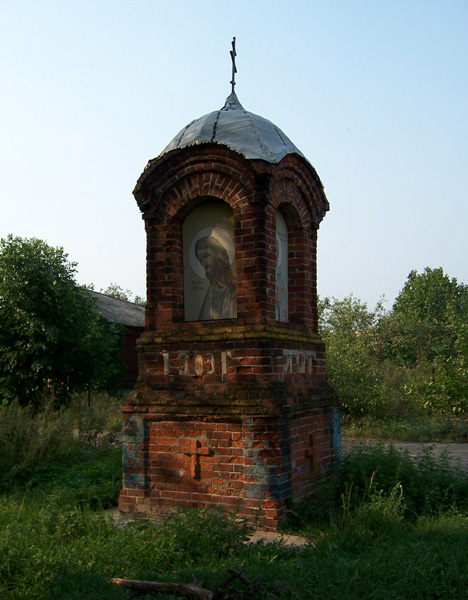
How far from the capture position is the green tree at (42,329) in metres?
15.8

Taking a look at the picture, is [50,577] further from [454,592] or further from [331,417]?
[331,417]

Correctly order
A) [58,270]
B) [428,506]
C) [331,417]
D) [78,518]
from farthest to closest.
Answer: [58,270] → [331,417] → [428,506] → [78,518]

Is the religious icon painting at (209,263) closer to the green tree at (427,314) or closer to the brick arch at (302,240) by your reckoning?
the brick arch at (302,240)

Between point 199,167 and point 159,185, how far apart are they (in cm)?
56

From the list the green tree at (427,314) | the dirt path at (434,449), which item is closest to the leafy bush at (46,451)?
the dirt path at (434,449)

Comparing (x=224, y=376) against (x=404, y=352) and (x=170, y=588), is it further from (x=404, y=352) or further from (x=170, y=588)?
(x=404, y=352)

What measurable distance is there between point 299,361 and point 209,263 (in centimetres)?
154

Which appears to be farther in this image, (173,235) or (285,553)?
(173,235)

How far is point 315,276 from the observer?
796cm

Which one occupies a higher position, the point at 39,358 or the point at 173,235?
the point at 173,235

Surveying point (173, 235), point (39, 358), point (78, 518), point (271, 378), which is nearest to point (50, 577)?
point (78, 518)

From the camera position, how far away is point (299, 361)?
7.28 m

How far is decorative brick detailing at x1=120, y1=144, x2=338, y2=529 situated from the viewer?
6.37 m

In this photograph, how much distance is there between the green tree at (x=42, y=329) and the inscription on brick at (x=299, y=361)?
9491 millimetres
